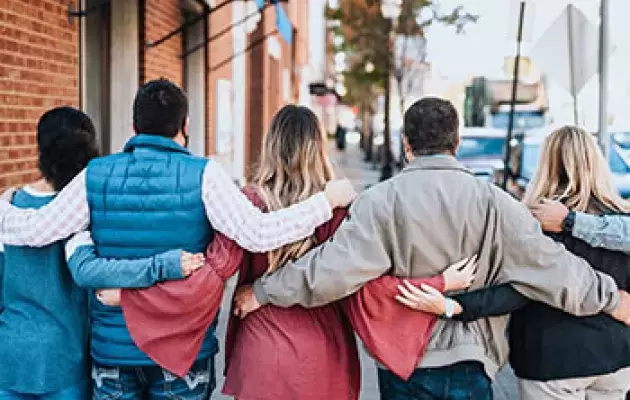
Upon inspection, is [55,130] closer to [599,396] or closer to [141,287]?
[141,287]

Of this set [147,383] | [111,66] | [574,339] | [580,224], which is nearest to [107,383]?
[147,383]

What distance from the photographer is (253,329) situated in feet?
11.6

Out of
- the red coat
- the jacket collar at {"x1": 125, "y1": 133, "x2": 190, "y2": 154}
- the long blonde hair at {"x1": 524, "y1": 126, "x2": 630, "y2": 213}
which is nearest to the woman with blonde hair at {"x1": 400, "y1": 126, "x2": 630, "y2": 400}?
the long blonde hair at {"x1": 524, "y1": 126, "x2": 630, "y2": 213}

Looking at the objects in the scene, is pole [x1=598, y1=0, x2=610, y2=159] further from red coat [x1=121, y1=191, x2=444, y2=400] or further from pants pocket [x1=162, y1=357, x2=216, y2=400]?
pants pocket [x1=162, y1=357, x2=216, y2=400]

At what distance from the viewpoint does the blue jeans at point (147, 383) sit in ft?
11.2

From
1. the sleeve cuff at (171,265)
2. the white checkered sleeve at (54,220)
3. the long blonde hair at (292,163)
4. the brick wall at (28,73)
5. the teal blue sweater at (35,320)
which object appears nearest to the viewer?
the sleeve cuff at (171,265)

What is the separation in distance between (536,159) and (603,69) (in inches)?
178

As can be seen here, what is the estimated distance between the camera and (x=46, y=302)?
3.42m

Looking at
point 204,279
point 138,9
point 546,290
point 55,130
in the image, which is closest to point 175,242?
point 204,279

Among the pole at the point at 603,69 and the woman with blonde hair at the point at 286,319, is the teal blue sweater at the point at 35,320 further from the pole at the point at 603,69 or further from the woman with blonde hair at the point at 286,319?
the pole at the point at 603,69

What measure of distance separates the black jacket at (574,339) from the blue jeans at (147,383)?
1.29 m

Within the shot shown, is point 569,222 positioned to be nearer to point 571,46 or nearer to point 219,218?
point 219,218

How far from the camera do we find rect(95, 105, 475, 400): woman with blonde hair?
3291mm

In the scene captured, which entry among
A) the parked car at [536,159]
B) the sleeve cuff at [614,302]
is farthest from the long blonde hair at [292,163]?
the parked car at [536,159]
